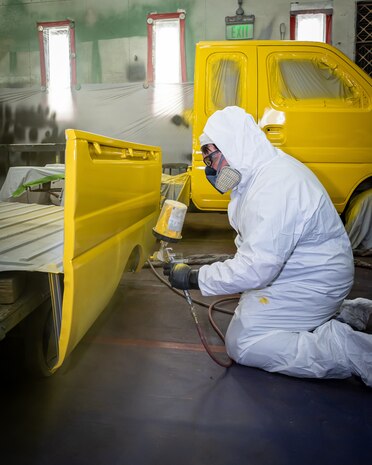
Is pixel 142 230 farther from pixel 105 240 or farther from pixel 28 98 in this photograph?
pixel 28 98

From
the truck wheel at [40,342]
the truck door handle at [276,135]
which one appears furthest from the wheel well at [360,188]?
the truck wheel at [40,342]

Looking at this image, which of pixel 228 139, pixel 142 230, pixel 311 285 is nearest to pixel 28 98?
pixel 142 230

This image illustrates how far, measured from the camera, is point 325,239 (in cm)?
193

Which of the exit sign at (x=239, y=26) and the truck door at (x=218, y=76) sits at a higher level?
the exit sign at (x=239, y=26)

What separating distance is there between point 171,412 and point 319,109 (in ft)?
11.1

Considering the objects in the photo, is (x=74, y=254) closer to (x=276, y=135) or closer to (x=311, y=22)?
(x=276, y=135)

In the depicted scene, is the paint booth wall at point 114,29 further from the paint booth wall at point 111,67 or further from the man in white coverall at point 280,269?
the man in white coverall at point 280,269

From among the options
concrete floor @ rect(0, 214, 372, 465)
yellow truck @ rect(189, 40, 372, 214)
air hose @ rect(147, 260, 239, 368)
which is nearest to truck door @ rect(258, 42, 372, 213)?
yellow truck @ rect(189, 40, 372, 214)

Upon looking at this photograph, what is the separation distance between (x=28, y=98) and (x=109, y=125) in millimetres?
2165

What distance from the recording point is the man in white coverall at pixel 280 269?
1.79 metres

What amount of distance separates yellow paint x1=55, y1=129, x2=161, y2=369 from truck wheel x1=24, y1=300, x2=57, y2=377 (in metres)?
0.26

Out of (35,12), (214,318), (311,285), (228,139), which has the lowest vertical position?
(214,318)

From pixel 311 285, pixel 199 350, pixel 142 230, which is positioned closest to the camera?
pixel 311 285

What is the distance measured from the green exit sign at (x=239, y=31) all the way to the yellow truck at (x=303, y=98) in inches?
181
